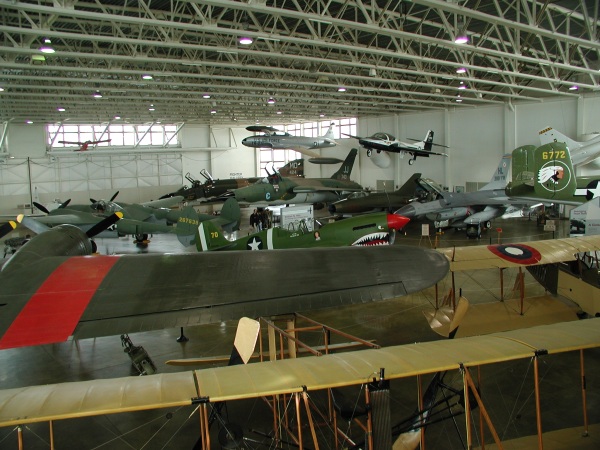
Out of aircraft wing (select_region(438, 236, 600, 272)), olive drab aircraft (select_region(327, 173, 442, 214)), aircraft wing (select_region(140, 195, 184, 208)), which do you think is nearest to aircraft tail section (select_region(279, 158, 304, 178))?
aircraft wing (select_region(140, 195, 184, 208))

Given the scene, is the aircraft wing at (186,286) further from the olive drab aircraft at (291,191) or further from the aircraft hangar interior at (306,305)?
the olive drab aircraft at (291,191)

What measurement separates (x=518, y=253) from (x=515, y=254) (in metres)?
0.07

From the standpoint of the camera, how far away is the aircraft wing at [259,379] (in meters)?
3.42

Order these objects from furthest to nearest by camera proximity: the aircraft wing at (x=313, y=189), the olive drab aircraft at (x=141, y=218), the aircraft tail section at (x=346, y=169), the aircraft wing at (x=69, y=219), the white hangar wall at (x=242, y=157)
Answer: the aircraft tail section at (x=346, y=169)
the aircraft wing at (x=313, y=189)
the white hangar wall at (x=242, y=157)
the aircraft wing at (x=69, y=219)
the olive drab aircraft at (x=141, y=218)

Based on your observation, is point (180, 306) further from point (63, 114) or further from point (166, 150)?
point (166, 150)

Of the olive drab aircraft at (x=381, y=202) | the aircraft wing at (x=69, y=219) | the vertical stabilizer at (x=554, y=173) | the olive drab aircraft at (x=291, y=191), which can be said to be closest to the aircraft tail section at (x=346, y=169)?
the olive drab aircraft at (x=291, y=191)

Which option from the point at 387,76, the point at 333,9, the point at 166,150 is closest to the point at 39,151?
the point at 166,150

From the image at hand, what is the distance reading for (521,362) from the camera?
7859mm

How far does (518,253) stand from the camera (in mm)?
8664

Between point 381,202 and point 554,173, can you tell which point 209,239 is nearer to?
point 554,173

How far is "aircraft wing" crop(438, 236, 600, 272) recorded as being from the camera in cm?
845

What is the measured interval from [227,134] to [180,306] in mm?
40892

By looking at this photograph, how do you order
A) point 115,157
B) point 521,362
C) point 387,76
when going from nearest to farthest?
point 521,362 < point 387,76 < point 115,157

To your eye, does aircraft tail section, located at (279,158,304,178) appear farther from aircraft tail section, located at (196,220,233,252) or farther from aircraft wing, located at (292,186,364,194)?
aircraft tail section, located at (196,220,233,252)
